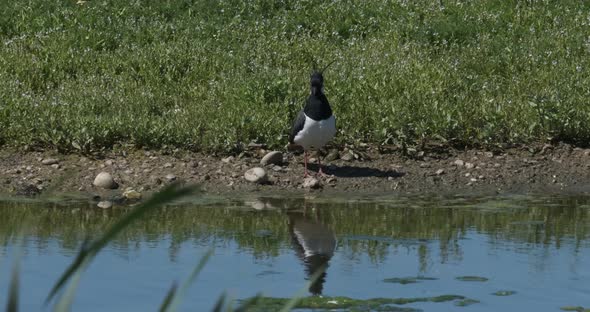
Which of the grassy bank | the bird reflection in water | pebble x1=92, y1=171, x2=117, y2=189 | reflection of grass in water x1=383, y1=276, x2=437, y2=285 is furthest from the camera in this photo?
the grassy bank

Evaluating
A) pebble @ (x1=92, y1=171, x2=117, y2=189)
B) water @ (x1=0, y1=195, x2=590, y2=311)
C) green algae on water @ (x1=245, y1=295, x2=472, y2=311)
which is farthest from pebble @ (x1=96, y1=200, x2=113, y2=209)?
green algae on water @ (x1=245, y1=295, x2=472, y2=311)

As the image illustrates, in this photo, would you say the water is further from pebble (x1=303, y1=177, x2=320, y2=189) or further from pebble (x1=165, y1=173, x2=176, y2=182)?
pebble (x1=165, y1=173, x2=176, y2=182)

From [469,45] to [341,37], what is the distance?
4.97 ft

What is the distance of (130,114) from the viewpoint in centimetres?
1107

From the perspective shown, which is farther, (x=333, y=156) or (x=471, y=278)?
(x=333, y=156)

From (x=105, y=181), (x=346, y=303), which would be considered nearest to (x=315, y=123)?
(x=105, y=181)

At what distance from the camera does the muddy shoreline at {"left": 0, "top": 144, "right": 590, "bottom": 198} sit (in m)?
9.98

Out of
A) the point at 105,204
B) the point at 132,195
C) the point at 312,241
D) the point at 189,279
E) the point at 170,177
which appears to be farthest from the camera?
the point at 170,177

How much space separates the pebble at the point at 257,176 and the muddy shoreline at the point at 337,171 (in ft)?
0.14

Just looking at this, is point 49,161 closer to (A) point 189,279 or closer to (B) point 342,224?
(B) point 342,224

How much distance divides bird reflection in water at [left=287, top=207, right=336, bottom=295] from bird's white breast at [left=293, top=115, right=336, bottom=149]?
1077mm

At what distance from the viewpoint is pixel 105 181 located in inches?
388

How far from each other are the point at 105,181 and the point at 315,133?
1.77 m

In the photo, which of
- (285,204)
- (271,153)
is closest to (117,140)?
(271,153)
